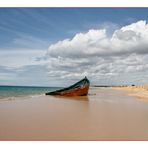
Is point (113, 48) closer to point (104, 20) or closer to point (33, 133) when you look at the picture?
point (104, 20)

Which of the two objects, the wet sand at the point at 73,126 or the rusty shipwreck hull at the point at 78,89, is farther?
the rusty shipwreck hull at the point at 78,89

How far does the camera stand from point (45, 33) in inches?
313

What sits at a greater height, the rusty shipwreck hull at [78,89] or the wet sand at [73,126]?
the rusty shipwreck hull at [78,89]

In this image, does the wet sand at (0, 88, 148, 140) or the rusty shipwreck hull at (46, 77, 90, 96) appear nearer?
the wet sand at (0, 88, 148, 140)

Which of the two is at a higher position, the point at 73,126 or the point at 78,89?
the point at 78,89

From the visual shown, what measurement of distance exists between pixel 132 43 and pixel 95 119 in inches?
109

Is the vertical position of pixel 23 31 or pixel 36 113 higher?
pixel 23 31

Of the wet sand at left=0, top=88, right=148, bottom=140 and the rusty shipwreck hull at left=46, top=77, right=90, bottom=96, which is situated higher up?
the rusty shipwreck hull at left=46, top=77, right=90, bottom=96

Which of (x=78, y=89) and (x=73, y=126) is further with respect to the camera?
(x=78, y=89)
